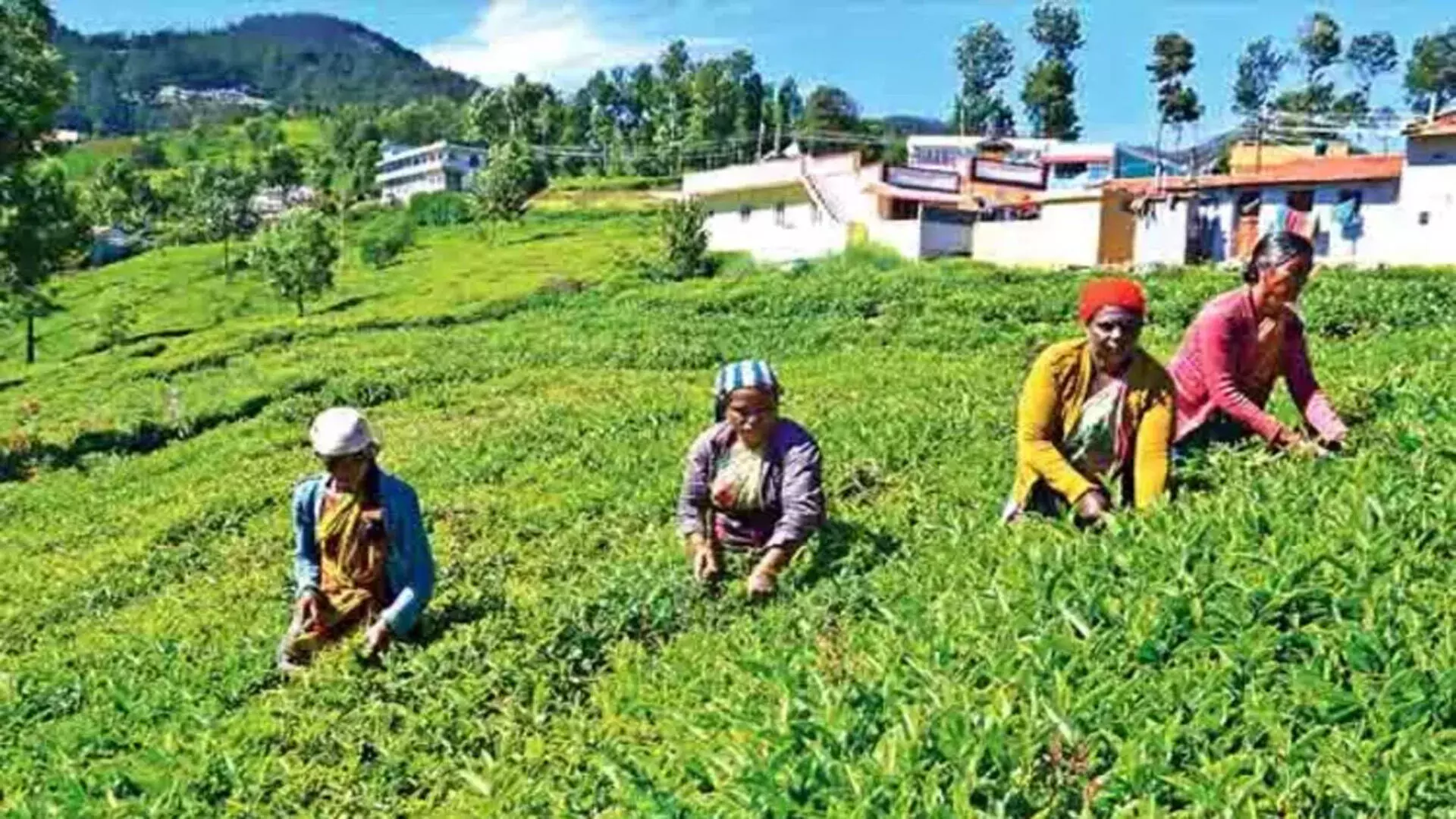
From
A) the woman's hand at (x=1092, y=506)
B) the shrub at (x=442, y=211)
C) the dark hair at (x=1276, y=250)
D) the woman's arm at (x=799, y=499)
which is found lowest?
the shrub at (x=442, y=211)

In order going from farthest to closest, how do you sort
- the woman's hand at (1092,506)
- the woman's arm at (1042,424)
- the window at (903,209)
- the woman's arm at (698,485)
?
the window at (903,209) < the woman's arm at (698,485) < the woman's arm at (1042,424) < the woman's hand at (1092,506)

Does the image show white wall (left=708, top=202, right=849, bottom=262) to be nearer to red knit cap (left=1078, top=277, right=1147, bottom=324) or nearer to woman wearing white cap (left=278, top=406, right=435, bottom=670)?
woman wearing white cap (left=278, top=406, right=435, bottom=670)

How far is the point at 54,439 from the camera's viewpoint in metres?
24.2

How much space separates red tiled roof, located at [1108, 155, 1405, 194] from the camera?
135ft

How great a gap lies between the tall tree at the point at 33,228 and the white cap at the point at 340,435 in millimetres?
20656

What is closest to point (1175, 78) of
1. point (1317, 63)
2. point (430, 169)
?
point (1317, 63)

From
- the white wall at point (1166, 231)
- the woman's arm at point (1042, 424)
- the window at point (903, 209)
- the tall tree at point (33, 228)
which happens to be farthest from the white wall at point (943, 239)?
the woman's arm at point (1042, 424)

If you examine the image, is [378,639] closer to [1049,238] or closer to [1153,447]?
[1153,447]

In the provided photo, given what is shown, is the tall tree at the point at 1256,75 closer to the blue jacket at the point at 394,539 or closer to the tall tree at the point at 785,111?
the tall tree at the point at 785,111

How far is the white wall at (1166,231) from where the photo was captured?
1718 inches

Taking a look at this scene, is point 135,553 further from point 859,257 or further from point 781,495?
point 859,257

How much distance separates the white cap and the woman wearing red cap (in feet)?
9.16

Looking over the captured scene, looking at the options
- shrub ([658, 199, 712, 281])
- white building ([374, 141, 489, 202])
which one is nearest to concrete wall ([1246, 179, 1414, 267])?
shrub ([658, 199, 712, 281])

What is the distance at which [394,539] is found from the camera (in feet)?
19.7
